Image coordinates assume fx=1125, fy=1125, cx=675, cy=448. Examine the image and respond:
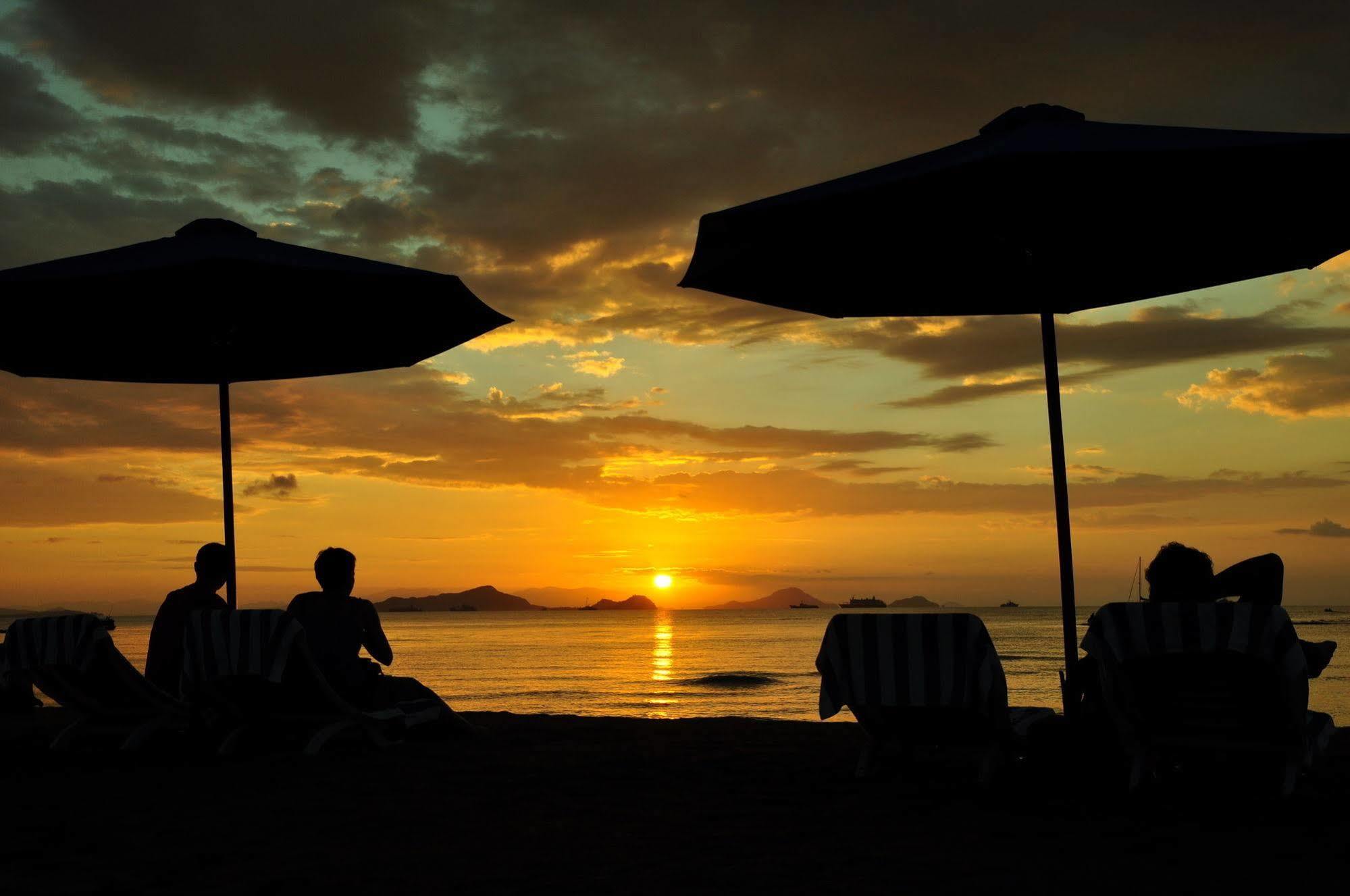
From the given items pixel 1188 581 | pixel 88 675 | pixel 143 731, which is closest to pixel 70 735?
pixel 143 731

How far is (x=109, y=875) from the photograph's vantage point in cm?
390

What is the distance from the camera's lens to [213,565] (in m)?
7.33

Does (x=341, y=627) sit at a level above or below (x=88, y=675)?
above

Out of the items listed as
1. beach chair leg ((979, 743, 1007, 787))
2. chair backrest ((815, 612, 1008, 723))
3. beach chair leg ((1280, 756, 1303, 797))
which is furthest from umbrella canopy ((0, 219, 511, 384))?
beach chair leg ((1280, 756, 1303, 797))

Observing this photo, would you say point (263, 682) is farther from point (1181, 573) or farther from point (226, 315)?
point (1181, 573)

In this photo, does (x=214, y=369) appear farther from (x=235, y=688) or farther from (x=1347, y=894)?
(x=1347, y=894)

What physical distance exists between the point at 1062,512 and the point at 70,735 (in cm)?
651

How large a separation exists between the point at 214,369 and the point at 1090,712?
625 cm

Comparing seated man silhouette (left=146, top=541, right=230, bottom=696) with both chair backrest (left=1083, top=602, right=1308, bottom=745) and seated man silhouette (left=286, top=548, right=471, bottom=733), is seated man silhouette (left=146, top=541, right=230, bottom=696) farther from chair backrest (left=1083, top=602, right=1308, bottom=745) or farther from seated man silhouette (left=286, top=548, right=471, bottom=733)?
chair backrest (left=1083, top=602, right=1308, bottom=745)

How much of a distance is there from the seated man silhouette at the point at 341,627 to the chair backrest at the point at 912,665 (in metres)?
2.86

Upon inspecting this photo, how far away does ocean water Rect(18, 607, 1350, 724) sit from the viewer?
27422 mm

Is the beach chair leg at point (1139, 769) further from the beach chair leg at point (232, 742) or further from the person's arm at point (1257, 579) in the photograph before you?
the beach chair leg at point (232, 742)

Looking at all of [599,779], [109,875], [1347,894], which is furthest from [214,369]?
[1347,894]

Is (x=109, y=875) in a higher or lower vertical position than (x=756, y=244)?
lower
